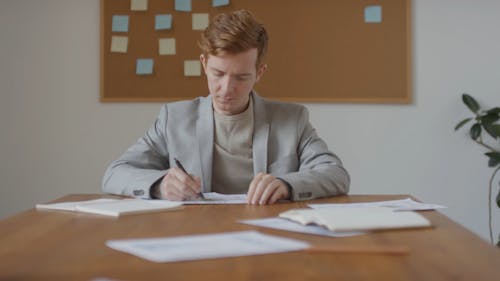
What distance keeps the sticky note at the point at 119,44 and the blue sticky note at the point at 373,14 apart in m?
1.31

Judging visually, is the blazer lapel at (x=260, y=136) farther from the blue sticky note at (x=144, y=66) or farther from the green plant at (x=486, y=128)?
the green plant at (x=486, y=128)

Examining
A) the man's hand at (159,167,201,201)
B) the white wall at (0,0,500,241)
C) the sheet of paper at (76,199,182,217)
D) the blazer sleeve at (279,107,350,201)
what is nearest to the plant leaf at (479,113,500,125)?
the white wall at (0,0,500,241)

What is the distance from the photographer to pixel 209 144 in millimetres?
1938

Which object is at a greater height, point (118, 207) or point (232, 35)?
point (232, 35)

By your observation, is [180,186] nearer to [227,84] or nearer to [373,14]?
[227,84]

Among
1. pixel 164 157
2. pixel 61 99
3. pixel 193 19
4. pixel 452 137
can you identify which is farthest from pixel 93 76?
pixel 452 137

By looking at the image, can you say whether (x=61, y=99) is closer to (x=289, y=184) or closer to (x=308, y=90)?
(x=308, y=90)

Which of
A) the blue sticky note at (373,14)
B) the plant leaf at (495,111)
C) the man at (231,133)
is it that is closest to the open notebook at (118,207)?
the man at (231,133)

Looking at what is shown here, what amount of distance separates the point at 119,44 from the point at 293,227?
238cm

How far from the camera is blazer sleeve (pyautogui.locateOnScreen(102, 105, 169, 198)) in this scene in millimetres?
1664

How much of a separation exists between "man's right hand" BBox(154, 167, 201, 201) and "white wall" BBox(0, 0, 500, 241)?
169cm

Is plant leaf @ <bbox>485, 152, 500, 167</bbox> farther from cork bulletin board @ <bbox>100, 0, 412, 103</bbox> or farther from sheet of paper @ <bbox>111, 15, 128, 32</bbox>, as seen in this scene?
sheet of paper @ <bbox>111, 15, 128, 32</bbox>

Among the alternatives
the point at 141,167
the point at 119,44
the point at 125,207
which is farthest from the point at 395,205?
the point at 119,44

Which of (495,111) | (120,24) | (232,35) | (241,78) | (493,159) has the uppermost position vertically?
(120,24)
